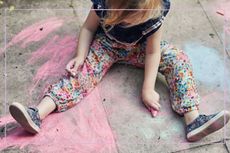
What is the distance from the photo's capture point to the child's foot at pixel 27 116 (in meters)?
1.69

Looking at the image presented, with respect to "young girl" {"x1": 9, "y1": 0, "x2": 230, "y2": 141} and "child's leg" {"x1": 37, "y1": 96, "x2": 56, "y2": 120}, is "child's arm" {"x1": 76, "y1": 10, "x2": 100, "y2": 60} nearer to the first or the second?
Answer: "young girl" {"x1": 9, "y1": 0, "x2": 230, "y2": 141}

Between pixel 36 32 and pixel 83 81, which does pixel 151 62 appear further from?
pixel 36 32

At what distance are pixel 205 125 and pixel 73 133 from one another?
0.48 m

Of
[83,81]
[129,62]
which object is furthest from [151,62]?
[83,81]

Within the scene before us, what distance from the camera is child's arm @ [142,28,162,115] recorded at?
189 cm

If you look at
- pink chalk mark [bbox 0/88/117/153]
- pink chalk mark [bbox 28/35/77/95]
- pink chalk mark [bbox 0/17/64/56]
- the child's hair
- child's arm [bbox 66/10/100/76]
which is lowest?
pink chalk mark [bbox 0/88/117/153]

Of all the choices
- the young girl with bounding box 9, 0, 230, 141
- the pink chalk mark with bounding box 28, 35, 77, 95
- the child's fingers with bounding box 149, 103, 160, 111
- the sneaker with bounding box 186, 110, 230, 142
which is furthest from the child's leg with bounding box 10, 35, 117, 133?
the sneaker with bounding box 186, 110, 230, 142

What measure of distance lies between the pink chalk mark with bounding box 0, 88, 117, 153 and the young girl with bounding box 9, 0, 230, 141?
35 mm

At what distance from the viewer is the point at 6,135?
1.81m

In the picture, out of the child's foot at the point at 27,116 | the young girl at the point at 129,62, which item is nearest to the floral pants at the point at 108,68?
the young girl at the point at 129,62

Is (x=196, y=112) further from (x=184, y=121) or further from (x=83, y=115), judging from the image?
(x=83, y=115)

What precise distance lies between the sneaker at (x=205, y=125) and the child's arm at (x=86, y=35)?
499 millimetres

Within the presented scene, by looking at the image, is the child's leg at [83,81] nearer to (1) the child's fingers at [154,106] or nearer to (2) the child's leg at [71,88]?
(2) the child's leg at [71,88]

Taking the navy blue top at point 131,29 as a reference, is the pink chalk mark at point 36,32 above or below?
below
